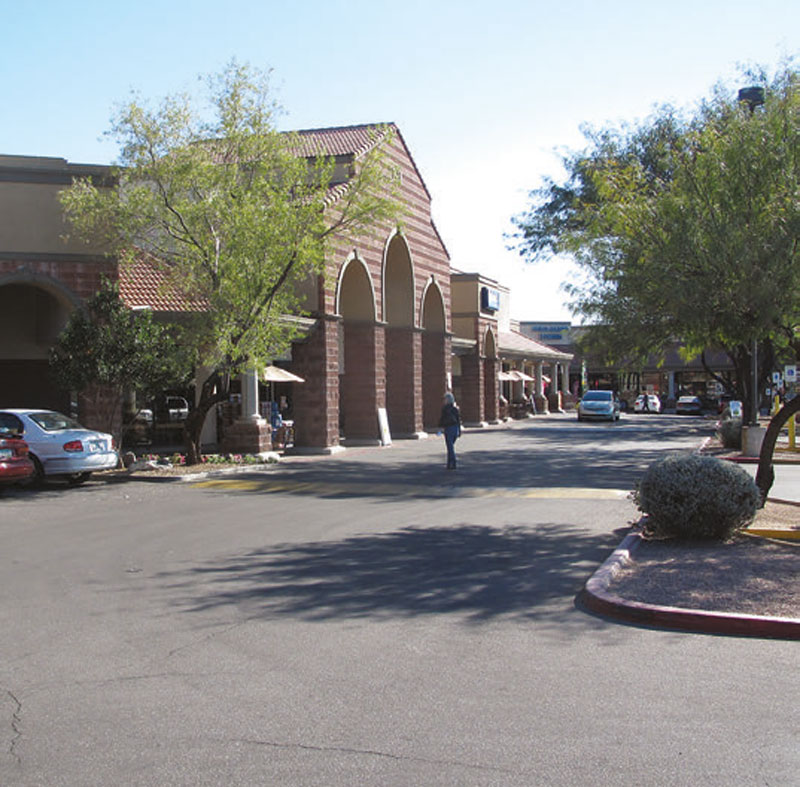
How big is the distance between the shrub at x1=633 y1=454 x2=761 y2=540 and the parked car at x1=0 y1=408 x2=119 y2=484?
11.5m

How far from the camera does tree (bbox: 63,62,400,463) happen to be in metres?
20.3

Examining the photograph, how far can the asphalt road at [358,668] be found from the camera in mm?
4441

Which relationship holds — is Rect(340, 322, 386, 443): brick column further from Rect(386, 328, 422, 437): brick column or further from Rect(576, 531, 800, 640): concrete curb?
Rect(576, 531, 800, 640): concrete curb

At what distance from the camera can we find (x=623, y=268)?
1235 cm

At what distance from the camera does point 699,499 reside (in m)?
10.1

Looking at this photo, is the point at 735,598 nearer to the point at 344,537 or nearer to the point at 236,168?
the point at 344,537

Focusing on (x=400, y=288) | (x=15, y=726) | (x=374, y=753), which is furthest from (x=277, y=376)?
(x=374, y=753)

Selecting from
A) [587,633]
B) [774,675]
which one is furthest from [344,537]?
[774,675]

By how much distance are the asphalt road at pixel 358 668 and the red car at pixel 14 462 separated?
4158mm

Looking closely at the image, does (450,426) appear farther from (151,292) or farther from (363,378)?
(363,378)

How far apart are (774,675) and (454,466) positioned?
1557 centimetres

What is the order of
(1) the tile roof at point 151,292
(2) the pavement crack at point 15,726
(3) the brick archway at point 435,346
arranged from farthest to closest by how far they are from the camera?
1. (3) the brick archway at point 435,346
2. (1) the tile roof at point 151,292
3. (2) the pavement crack at point 15,726

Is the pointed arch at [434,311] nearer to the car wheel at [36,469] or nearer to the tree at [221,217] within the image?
the tree at [221,217]

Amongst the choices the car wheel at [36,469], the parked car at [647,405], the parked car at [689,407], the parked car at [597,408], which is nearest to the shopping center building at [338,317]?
the car wheel at [36,469]
